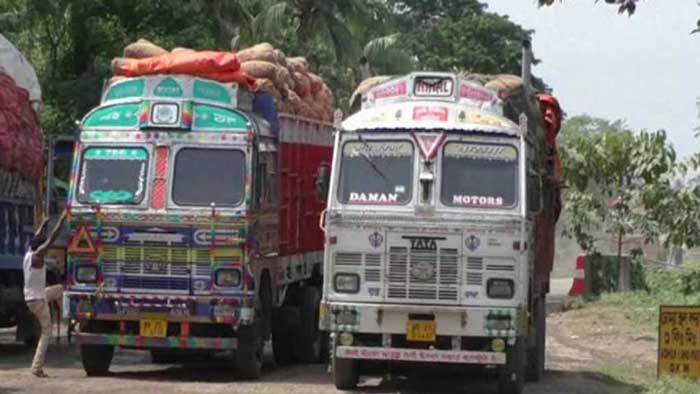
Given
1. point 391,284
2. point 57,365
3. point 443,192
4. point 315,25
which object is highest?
point 315,25

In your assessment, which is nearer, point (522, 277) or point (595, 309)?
point (522, 277)

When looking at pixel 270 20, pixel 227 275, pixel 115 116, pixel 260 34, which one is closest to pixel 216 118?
pixel 115 116

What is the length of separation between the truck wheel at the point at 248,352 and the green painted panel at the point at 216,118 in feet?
7.53

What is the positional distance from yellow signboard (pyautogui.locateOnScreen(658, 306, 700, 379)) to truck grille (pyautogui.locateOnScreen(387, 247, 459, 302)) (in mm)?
2718

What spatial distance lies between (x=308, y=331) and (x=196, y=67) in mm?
4228

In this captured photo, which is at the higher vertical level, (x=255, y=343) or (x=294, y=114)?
(x=294, y=114)

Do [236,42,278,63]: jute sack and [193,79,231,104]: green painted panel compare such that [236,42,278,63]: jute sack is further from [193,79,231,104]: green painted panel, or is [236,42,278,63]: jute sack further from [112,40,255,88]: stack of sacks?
[193,79,231,104]: green painted panel

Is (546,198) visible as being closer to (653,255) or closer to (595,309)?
(595,309)

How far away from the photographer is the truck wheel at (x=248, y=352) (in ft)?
58.3

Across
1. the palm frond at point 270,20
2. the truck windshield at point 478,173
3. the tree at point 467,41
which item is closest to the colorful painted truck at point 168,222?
the truck windshield at point 478,173

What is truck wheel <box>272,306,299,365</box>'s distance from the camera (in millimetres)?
19969

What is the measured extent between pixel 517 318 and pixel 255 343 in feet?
11.5

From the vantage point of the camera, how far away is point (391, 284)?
52.5 ft

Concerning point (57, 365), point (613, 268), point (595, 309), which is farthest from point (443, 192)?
point (613, 268)
